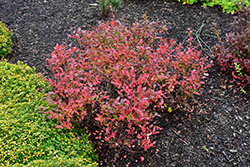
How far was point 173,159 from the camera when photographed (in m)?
2.90

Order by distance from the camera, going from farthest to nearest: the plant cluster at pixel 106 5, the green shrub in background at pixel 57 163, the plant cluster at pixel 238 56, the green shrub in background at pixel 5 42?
1. the plant cluster at pixel 106 5
2. the green shrub in background at pixel 5 42
3. the plant cluster at pixel 238 56
4. the green shrub in background at pixel 57 163

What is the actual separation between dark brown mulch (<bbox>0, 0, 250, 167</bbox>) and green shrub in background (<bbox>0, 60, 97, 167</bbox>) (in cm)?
45

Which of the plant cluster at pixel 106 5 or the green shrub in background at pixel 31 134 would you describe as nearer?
the green shrub in background at pixel 31 134

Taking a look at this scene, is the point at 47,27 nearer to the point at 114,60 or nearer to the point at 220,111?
the point at 114,60

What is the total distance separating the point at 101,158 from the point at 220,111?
1.83m

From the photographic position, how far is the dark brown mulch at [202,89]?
2.93 metres

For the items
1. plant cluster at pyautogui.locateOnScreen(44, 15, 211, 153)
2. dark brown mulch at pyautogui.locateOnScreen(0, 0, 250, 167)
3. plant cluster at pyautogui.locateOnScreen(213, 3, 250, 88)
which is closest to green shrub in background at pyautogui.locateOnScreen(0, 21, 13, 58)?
dark brown mulch at pyautogui.locateOnScreen(0, 0, 250, 167)

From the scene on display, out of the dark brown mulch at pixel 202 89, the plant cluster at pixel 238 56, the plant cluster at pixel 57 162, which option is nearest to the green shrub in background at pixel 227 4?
the dark brown mulch at pixel 202 89

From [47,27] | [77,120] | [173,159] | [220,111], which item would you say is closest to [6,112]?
[77,120]

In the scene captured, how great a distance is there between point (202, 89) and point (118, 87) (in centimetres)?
152

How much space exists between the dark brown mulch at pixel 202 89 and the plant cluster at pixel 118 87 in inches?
9.9

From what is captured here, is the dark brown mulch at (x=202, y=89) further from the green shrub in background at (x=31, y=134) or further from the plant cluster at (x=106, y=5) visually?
the green shrub in background at (x=31, y=134)

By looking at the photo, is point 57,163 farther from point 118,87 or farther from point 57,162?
point 118,87

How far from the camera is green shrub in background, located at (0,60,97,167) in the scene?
93.2 inches
